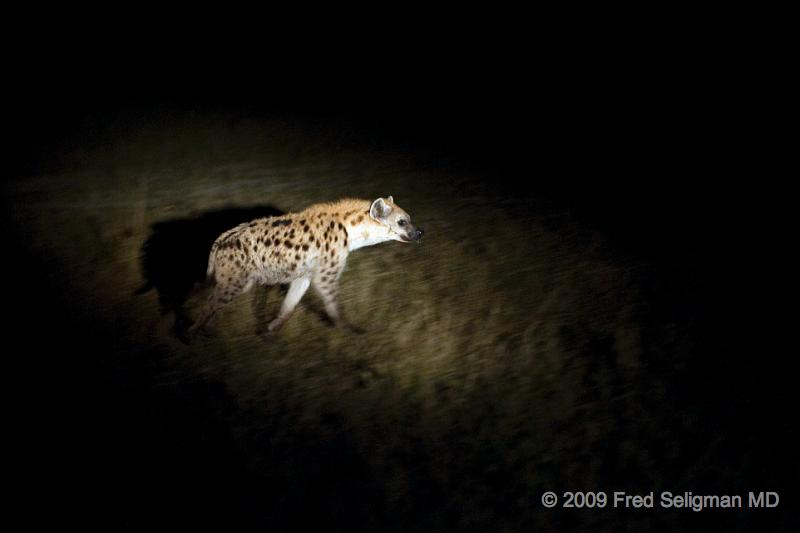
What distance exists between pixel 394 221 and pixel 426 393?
0.97m

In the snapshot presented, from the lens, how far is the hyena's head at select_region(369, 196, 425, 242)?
398cm

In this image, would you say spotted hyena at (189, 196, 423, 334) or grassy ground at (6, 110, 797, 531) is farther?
spotted hyena at (189, 196, 423, 334)

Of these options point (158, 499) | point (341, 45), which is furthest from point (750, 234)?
point (341, 45)

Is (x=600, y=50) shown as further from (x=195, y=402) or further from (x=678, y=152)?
(x=195, y=402)

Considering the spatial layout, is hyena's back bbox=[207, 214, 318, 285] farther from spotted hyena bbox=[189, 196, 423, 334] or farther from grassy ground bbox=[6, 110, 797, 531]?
grassy ground bbox=[6, 110, 797, 531]

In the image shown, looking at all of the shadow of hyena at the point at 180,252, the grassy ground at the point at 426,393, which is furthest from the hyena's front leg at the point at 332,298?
the shadow of hyena at the point at 180,252

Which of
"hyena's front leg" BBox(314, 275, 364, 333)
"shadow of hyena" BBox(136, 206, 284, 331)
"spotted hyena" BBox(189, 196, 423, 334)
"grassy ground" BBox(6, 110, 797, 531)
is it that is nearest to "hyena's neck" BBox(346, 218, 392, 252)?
"spotted hyena" BBox(189, 196, 423, 334)

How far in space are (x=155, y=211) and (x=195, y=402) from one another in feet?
8.12

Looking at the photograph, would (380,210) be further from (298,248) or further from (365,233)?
(298,248)

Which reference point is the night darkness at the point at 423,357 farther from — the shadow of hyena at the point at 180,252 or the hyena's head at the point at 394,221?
the hyena's head at the point at 394,221

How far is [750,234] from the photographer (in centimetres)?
508

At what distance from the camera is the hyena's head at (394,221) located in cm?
398

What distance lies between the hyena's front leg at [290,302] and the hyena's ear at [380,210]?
48cm

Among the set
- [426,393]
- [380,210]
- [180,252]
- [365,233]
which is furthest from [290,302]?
[180,252]
